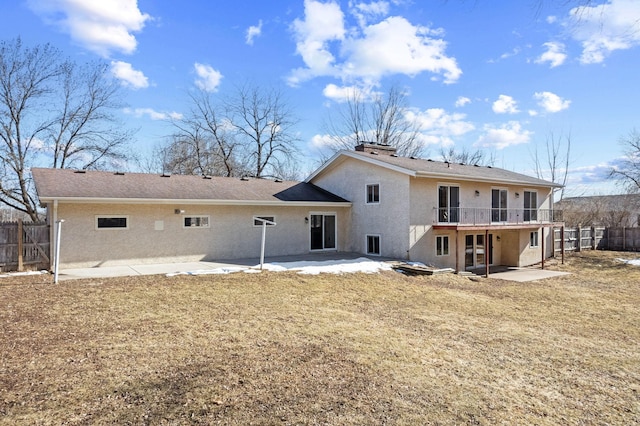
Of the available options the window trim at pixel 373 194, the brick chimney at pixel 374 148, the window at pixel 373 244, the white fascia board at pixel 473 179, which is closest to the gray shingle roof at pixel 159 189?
the window trim at pixel 373 194

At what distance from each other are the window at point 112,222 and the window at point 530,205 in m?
19.4

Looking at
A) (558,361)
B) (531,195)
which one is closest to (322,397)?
(558,361)

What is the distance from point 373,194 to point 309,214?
304 centimetres

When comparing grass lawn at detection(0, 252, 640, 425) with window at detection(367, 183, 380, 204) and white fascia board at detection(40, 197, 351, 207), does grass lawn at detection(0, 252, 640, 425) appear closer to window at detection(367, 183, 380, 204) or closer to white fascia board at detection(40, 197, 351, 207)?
white fascia board at detection(40, 197, 351, 207)

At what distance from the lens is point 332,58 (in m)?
22.9

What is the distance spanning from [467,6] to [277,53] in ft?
58.8

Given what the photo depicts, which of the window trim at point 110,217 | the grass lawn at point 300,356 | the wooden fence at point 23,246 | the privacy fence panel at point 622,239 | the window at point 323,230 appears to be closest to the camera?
the grass lawn at point 300,356

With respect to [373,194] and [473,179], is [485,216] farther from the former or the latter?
[373,194]

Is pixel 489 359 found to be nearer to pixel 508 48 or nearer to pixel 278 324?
pixel 278 324

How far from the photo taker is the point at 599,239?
25.6 metres

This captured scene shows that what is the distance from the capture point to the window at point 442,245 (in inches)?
675

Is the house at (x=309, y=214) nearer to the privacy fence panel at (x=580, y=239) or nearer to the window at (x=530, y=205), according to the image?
the window at (x=530, y=205)

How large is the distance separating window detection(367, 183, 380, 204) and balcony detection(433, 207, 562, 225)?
2.52 meters

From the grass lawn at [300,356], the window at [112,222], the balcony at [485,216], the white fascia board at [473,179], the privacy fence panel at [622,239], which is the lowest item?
the grass lawn at [300,356]
